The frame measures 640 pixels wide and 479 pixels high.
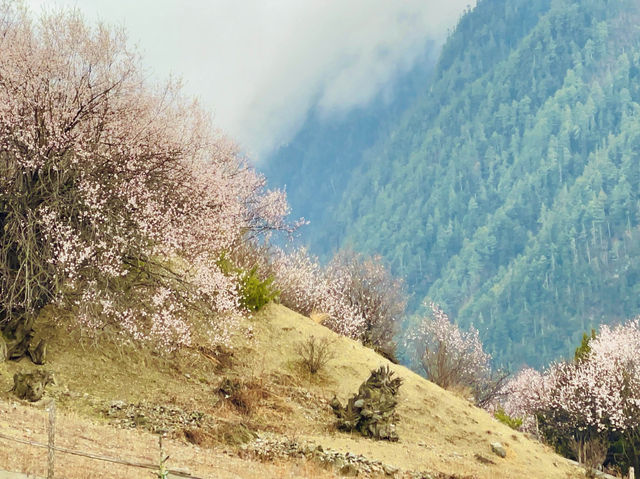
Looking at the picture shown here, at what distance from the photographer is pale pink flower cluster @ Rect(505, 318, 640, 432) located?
43250 mm

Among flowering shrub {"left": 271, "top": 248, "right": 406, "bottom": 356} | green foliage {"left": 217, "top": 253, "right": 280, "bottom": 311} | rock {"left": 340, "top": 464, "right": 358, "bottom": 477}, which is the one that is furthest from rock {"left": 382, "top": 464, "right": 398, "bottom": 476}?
flowering shrub {"left": 271, "top": 248, "right": 406, "bottom": 356}

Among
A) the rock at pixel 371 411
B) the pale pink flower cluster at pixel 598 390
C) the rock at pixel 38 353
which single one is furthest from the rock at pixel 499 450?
the pale pink flower cluster at pixel 598 390

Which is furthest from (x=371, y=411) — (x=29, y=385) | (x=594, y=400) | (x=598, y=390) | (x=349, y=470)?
(x=594, y=400)

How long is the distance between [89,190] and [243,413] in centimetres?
724

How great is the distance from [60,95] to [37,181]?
7.40 ft

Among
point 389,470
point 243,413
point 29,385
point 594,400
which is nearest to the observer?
point 389,470

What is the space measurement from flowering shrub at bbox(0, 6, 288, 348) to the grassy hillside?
6.44 feet

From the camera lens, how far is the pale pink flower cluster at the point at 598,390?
43.2 meters

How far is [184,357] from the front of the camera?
73.2ft

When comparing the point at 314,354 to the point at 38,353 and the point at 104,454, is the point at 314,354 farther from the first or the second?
the point at 104,454

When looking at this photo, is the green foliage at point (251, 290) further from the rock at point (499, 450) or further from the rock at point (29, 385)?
the rock at point (499, 450)

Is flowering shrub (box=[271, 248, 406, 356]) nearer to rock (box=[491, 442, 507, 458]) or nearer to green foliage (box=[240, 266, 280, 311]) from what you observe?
green foliage (box=[240, 266, 280, 311])

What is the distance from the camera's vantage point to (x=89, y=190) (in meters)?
17.3

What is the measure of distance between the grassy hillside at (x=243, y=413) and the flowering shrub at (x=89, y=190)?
196 cm
